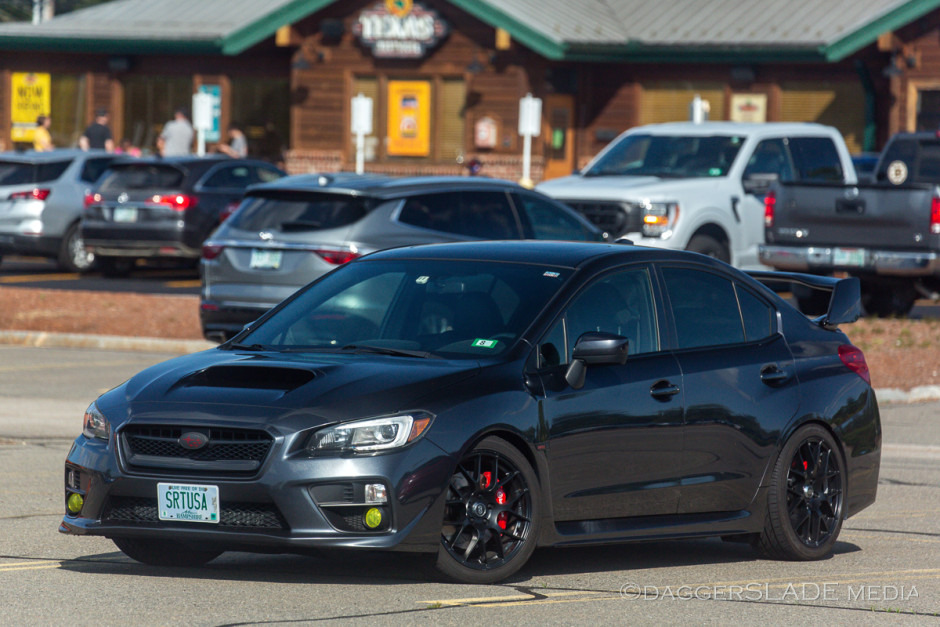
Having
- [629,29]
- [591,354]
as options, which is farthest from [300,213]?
[629,29]

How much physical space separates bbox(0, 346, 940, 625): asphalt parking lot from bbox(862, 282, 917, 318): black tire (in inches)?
415

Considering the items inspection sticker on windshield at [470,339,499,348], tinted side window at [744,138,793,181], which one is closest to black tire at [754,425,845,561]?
inspection sticker on windshield at [470,339,499,348]

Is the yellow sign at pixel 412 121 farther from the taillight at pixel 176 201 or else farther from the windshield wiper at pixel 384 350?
the windshield wiper at pixel 384 350

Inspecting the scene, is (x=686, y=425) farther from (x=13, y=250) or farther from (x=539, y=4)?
(x=539, y=4)

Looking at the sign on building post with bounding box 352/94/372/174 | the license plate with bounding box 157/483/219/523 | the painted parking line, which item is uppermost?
the sign on building post with bounding box 352/94/372/174

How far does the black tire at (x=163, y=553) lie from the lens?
7.39 m

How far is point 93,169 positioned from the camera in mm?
25641

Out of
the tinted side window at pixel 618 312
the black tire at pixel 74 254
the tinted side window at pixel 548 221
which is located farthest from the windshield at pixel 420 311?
the black tire at pixel 74 254

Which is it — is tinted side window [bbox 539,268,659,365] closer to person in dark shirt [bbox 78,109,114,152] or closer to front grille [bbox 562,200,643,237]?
front grille [bbox 562,200,643,237]

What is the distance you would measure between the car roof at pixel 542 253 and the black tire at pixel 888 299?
11.9 meters

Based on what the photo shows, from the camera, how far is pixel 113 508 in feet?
23.0

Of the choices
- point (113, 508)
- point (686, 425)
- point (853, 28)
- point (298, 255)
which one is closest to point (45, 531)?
point (113, 508)

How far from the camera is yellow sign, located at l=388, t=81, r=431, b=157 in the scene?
36312mm

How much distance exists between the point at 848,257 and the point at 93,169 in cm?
1220
